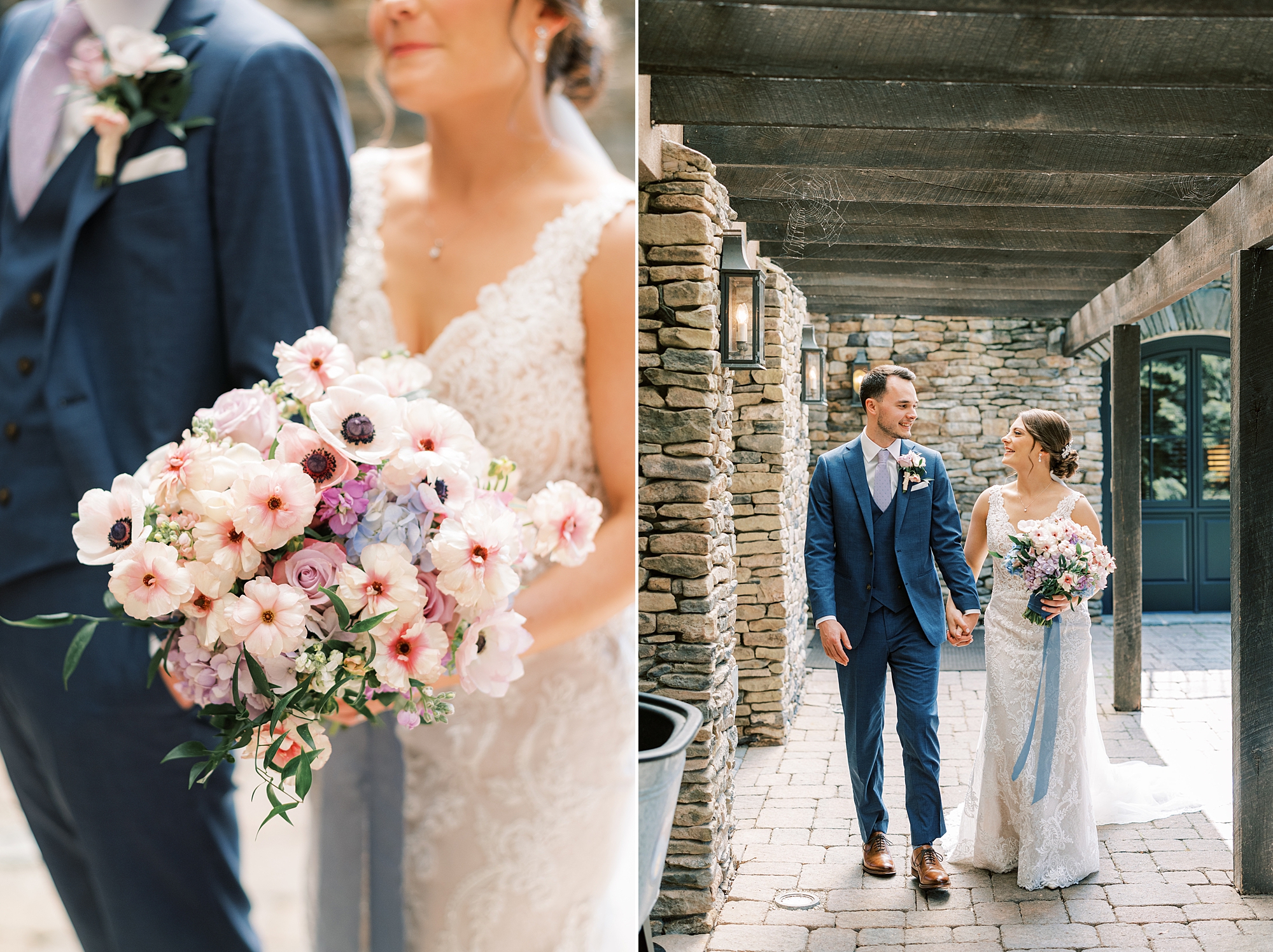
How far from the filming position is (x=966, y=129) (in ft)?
7.83

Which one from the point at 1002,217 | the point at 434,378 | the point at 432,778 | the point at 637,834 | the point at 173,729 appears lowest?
the point at 637,834

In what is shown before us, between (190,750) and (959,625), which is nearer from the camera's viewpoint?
(190,750)

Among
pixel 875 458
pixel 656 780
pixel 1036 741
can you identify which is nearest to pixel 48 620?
pixel 656 780

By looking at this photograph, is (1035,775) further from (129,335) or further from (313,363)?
(129,335)

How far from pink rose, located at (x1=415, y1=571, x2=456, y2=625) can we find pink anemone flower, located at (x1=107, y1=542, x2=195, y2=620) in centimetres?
29

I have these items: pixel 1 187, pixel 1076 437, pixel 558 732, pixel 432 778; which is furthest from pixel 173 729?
pixel 1076 437

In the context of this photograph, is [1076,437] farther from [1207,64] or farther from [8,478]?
[8,478]

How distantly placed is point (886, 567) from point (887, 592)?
7 centimetres

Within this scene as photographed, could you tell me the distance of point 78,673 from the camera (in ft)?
4.20

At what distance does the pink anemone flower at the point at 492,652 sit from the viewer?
1293mm

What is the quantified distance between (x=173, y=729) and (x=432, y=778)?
1.24 ft

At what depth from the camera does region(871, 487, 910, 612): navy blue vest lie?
2346mm

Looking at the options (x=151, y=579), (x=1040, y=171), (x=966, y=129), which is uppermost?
(x=966, y=129)

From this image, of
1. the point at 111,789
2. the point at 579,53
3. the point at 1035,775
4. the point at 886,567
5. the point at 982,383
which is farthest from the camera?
the point at 886,567
